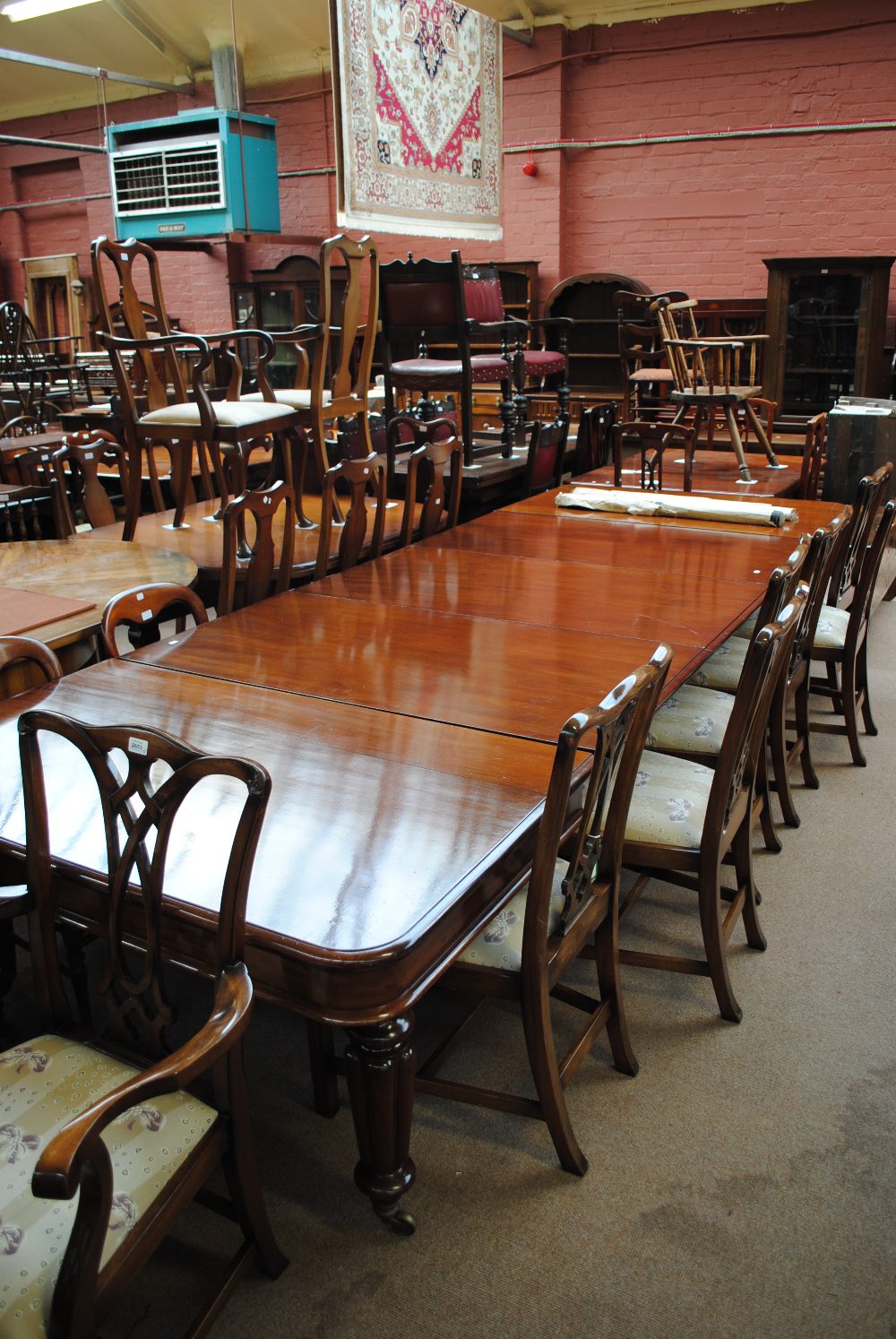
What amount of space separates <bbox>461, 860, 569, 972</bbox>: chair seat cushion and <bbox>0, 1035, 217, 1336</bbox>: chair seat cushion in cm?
47

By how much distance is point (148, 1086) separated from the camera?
3.27ft

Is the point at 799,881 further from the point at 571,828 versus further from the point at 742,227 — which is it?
the point at 742,227

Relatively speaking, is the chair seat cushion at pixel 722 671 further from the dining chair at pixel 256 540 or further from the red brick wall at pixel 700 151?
the red brick wall at pixel 700 151

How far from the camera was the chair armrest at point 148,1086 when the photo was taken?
35.3 inches

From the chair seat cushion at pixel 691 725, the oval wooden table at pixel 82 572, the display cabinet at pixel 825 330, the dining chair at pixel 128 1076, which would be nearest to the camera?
the dining chair at pixel 128 1076

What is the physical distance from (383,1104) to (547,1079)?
1.13ft

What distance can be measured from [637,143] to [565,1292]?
25.1 ft

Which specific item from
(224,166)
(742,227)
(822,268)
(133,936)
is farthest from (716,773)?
(224,166)

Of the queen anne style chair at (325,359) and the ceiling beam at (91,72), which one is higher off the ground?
the ceiling beam at (91,72)

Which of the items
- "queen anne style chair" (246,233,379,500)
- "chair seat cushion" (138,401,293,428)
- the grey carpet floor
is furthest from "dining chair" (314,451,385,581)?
the grey carpet floor

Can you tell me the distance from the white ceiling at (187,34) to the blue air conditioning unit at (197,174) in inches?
23.7

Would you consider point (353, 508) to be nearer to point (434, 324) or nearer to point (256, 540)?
Result: point (256, 540)

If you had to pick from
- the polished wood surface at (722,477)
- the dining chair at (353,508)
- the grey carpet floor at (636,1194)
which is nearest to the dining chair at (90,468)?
the dining chair at (353,508)

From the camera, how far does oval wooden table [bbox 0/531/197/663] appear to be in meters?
2.45
